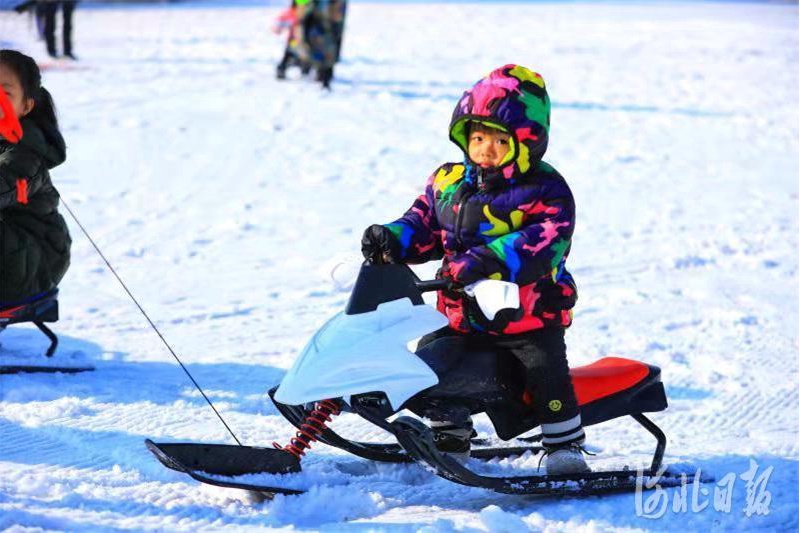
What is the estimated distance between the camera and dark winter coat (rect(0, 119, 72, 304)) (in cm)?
407

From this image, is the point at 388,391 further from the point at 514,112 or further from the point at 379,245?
the point at 514,112

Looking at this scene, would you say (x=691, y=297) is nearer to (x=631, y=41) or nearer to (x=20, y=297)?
(x=20, y=297)

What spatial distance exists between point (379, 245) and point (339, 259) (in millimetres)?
131

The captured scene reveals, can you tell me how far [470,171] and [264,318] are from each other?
2.37 meters

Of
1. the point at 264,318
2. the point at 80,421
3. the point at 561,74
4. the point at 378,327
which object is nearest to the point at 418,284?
the point at 378,327

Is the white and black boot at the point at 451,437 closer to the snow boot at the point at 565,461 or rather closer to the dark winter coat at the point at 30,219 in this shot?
the snow boot at the point at 565,461

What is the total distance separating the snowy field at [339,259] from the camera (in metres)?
3.28

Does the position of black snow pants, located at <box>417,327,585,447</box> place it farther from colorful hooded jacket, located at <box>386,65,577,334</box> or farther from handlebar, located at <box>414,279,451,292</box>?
handlebar, located at <box>414,279,451,292</box>

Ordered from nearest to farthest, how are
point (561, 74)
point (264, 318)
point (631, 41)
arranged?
point (264, 318) → point (561, 74) → point (631, 41)

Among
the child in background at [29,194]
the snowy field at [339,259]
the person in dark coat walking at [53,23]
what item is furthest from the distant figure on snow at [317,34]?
the child in background at [29,194]

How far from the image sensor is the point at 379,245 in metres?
3.25

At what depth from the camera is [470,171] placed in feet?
11.0

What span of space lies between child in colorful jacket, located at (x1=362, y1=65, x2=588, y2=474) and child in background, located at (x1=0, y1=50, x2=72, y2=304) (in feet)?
5.32

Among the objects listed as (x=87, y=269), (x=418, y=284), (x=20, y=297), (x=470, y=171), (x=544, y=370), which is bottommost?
(x=87, y=269)
